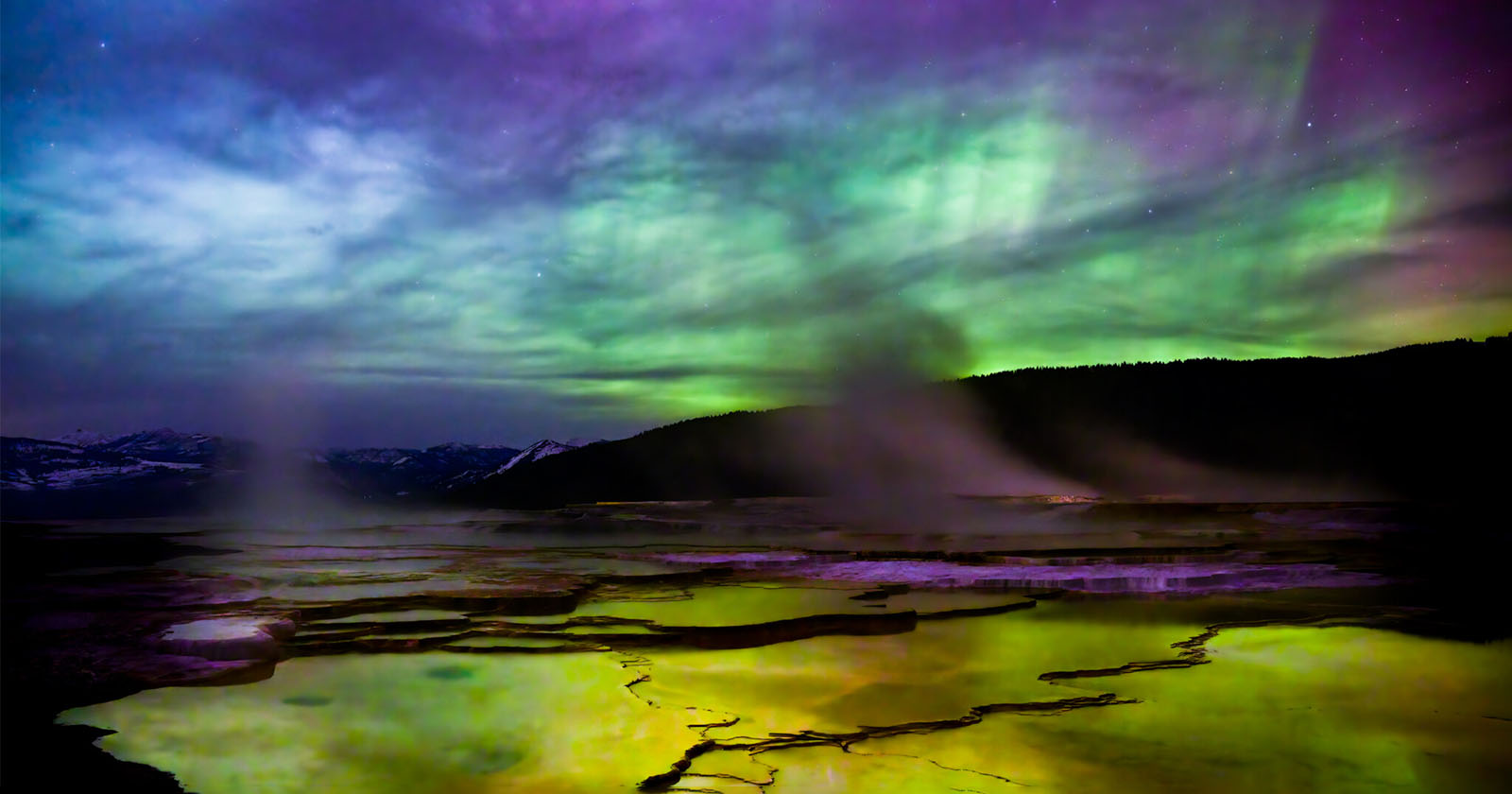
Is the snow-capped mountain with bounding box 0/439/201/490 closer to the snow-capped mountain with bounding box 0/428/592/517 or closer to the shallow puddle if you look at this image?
the snow-capped mountain with bounding box 0/428/592/517

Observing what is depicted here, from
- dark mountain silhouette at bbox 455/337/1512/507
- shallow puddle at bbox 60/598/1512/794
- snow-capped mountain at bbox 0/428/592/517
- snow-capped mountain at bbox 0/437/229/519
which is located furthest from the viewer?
snow-capped mountain at bbox 0/428/592/517

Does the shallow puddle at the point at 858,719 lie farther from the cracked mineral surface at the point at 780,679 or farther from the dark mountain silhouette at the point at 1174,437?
the dark mountain silhouette at the point at 1174,437

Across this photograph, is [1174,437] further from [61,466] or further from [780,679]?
[61,466]

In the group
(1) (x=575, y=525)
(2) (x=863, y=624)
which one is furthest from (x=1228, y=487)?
(2) (x=863, y=624)

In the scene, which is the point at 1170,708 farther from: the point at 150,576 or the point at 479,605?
the point at 150,576

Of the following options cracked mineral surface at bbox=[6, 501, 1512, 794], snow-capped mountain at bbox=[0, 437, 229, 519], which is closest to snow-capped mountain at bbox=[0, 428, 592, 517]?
snow-capped mountain at bbox=[0, 437, 229, 519]

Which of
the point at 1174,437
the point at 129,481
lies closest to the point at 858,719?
the point at 1174,437
